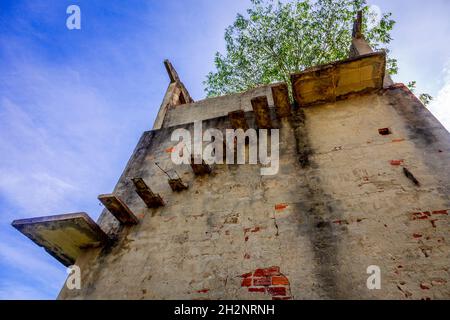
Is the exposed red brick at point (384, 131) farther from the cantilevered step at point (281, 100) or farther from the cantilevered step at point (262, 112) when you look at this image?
the cantilevered step at point (262, 112)

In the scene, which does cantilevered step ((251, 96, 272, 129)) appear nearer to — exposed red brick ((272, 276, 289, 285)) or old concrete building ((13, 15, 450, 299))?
old concrete building ((13, 15, 450, 299))

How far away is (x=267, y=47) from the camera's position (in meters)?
10.7

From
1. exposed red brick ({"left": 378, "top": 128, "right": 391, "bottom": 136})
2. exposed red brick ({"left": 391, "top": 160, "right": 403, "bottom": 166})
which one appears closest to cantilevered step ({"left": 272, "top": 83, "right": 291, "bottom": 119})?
exposed red brick ({"left": 378, "top": 128, "right": 391, "bottom": 136})

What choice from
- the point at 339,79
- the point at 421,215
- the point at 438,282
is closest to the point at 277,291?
the point at 438,282

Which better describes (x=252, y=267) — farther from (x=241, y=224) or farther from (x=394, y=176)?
(x=394, y=176)

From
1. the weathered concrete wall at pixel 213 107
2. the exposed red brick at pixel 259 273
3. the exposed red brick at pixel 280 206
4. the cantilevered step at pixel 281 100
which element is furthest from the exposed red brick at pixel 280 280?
the weathered concrete wall at pixel 213 107

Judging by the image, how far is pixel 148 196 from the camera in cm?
402

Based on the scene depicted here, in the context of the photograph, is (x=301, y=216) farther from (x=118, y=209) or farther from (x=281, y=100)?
(x=118, y=209)

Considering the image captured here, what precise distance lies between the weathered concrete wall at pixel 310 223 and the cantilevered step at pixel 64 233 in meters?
0.22

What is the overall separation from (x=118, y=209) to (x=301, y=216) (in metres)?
2.37

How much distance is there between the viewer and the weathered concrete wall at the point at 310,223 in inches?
107

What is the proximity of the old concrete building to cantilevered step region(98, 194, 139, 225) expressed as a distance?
0.6 inches

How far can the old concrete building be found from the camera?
9.02ft
